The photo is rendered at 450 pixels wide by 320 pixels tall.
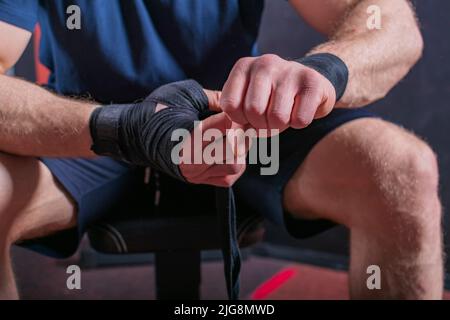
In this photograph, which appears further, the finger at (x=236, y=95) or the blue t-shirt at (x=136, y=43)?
the blue t-shirt at (x=136, y=43)

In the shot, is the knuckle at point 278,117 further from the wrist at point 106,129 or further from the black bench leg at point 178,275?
the black bench leg at point 178,275

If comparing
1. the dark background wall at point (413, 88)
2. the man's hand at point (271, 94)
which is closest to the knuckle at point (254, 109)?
the man's hand at point (271, 94)

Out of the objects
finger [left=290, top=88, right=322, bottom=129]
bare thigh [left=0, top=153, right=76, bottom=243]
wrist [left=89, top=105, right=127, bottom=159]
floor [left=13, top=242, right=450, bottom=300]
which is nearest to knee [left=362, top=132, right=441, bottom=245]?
finger [left=290, top=88, right=322, bottom=129]

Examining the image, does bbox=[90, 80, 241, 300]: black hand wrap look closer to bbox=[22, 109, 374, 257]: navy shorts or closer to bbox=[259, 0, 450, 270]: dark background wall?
bbox=[22, 109, 374, 257]: navy shorts

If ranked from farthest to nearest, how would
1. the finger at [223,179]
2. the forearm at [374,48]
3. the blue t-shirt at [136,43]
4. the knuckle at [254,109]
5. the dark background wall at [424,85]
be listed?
the dark background wall at [424,85], the blue t-shirt at [136,43], the forearm at [374,48], the finger at [223,179], the knuckle at [254,109]

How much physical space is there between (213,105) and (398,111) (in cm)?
92

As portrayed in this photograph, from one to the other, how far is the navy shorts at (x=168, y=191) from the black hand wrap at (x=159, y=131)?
0.34 feet

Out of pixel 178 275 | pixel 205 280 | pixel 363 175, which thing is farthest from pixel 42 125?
pixel 205 280

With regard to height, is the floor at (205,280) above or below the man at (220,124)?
below

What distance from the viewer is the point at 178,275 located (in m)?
0.80

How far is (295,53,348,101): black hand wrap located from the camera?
569mm

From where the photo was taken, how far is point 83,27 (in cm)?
77

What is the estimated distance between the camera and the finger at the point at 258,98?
0.46 meters
